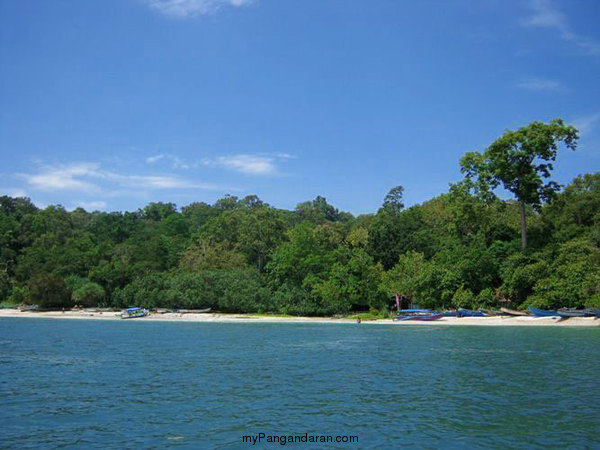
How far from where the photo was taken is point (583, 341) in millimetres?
31328

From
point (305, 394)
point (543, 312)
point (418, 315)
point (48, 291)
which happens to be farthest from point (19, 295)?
point (305, 394)

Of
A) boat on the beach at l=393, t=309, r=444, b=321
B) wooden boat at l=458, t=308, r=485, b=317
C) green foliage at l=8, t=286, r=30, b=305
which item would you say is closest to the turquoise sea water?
wooden boat at l=458, t=308, r=485, b=317

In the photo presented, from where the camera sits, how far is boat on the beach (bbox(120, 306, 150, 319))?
64750mm

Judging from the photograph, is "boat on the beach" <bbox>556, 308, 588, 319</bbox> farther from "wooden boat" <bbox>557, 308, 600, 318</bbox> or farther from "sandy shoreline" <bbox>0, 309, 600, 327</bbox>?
"sandy shoreline" <bbox>0, 309, 600, 327</bbox>

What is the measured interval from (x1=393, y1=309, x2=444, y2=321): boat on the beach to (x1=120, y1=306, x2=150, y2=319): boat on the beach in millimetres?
32459

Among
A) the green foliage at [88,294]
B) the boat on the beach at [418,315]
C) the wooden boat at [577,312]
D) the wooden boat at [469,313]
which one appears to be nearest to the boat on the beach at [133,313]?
the green foliage at [88,294]

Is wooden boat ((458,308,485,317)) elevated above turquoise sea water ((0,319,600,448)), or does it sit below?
above

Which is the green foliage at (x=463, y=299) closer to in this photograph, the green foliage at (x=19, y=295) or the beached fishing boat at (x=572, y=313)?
the beached fishing boat at (x=572, y=313)

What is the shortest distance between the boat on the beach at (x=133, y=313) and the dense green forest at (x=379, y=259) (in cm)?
308

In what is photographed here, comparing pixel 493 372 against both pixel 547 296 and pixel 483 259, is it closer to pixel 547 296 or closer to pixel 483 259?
pixel 547 296

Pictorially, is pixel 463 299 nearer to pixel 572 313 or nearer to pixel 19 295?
pixel 572 313

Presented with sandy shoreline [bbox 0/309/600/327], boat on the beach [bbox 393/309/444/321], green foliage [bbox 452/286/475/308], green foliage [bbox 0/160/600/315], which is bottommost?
sandy shoreline [bbox 0/309/600/327]

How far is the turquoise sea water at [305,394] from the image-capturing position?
40.8ft

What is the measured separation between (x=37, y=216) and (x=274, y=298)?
2243 inches
